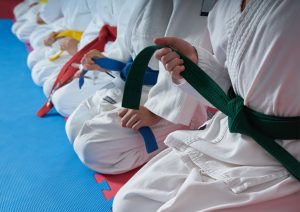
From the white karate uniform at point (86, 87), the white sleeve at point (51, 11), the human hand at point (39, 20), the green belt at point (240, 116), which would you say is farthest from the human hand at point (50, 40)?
the green belt at point (240, 116)

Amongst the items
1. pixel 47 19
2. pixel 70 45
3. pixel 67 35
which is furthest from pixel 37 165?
pixel 47 19

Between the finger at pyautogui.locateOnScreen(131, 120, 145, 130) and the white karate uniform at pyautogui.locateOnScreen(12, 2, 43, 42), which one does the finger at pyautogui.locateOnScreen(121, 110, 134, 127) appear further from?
the white karate uniform at pyautogui.locateOnScreen(12, 2, 43, 42)

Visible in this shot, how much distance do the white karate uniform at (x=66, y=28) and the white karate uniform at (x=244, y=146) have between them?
140 centimetres

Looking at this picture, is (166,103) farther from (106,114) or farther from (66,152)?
(66,152)

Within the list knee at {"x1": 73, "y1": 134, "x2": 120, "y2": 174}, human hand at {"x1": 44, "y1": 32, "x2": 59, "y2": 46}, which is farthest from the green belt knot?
human hand at {"x1": 44, "y1": 32, "x2": 59, "y2": 46}

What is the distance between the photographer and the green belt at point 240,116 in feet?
2.55

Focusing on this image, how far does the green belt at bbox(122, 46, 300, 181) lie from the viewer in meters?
0.78

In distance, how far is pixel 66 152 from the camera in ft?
4.95

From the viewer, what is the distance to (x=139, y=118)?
1.28m

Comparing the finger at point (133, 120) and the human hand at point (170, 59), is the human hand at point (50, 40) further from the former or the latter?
the human hand at point (170, 59)

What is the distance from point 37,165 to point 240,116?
0.92 meters

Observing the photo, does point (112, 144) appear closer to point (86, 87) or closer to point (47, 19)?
point (86, 87)

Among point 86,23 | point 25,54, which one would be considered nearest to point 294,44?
point 86,23

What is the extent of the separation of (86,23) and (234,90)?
163 cm
